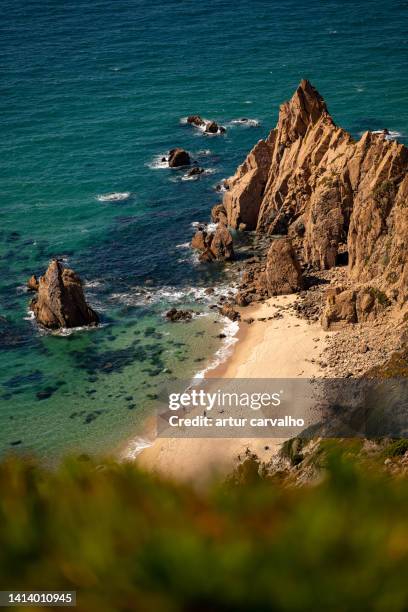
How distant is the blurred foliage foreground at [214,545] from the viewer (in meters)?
9.35

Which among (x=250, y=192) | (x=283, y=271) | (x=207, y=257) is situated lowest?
(x=207, y=257)

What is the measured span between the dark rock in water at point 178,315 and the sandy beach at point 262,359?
4627 mm

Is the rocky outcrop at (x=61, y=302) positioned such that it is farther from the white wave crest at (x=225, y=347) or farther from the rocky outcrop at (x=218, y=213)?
the rocky outcrop at (x=218, y=213)

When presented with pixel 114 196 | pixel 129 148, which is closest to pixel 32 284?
pixel 114 196

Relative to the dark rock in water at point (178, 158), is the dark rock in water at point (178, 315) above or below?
below

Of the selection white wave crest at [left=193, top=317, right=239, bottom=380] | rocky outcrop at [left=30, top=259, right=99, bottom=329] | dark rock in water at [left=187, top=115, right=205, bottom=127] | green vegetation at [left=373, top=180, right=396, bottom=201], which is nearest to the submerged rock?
dark rock in water at [left=187, top=115, right=205, bottom=127]

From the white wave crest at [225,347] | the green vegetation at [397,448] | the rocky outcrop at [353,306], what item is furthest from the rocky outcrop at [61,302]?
the green vegetation at [397,448]

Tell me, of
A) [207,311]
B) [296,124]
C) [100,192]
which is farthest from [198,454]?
[100,192]

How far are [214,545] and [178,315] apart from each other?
2270 inches

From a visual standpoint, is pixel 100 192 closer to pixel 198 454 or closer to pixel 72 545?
pixel 198 454

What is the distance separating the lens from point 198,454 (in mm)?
47281

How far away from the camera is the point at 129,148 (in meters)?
108

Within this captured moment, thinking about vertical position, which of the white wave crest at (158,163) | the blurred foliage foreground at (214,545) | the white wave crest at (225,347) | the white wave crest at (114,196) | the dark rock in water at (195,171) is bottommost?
the white wave crest at (225,347)

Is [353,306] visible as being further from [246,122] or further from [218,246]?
[246,122]
